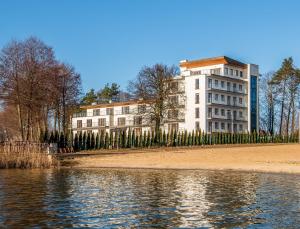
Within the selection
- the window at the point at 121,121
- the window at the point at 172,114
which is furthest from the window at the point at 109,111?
the window at the point at 172,114

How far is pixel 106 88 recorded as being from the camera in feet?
504

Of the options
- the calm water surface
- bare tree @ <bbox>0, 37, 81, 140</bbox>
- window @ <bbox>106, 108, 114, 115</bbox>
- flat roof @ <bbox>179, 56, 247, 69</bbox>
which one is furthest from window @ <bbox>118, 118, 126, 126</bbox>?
the calm water surface

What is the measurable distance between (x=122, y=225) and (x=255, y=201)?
25.4ft

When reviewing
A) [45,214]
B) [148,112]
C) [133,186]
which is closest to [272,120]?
[148,112]

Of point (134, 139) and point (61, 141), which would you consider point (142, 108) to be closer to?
point (134, 139)

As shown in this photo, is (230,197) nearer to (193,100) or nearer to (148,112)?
(148,112)

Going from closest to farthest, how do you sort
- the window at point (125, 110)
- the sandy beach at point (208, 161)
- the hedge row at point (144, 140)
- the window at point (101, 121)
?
the sandy beach at point (208, 161)
the hedge row at point (144, 140)
the window at point (125, 110)
the window at point (101, 121)

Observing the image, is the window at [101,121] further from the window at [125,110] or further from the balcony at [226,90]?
the balcony at [226,90]

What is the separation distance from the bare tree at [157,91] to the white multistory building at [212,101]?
561 inches

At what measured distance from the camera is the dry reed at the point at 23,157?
44.2m

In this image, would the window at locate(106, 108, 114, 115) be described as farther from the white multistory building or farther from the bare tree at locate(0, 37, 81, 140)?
the bare tree at locate(0, 37, 81, 140)

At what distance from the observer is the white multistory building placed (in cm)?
11150

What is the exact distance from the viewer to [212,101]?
112875mm

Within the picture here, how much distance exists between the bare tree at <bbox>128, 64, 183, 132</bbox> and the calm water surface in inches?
2313
